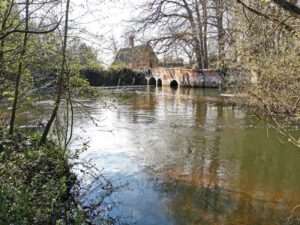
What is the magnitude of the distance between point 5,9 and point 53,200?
3.04m

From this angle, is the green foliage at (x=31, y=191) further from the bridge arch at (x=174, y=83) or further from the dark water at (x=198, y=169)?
the bridge arch at (x=174, y=83)

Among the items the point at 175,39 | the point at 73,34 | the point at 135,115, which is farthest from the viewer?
the point at 175,39

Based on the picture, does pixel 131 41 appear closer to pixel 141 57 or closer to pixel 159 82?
pixel 141 57

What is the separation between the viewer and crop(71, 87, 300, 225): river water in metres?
5.48

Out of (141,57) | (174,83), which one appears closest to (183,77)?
(174,83)

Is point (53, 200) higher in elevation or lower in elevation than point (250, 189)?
higher

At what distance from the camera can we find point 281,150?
8922 mm

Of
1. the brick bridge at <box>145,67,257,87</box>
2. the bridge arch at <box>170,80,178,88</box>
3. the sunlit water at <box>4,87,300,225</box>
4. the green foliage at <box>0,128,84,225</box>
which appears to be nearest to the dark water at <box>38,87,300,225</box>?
the sunlit water at <box>4,87,300,225</box>

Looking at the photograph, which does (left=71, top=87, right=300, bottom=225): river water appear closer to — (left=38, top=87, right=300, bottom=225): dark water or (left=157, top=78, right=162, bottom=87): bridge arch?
(left=38, top=87, right=300, bottom=225): dark water

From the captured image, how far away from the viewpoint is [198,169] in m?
7.57

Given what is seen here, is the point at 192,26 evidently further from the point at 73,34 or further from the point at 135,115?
the point at 73,34

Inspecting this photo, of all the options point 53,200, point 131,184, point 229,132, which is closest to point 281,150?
point 229,132

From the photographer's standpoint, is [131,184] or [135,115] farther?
[135,115]

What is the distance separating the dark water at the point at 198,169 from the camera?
5486 millimetres
